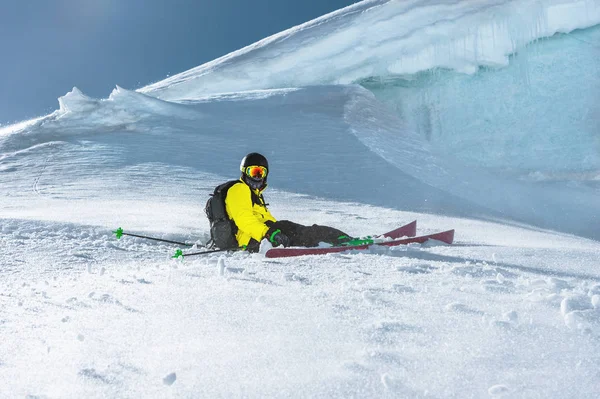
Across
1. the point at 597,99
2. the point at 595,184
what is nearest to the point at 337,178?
the point at 595,184

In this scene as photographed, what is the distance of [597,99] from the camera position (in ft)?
53.9

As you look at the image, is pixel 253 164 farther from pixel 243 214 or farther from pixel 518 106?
pixel 518 106

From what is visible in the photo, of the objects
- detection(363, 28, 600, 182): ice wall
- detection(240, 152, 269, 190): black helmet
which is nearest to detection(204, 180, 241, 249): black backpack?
detection(240, 152, 269, 190): black helmet

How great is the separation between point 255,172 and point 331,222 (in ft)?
5.91

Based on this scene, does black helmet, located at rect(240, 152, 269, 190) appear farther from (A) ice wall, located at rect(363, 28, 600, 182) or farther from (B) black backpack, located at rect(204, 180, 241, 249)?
(A) ice wall, located at rect(363, 28, 600, 182)

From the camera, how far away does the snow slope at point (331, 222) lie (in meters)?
1.90

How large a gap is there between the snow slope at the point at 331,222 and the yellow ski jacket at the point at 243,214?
11.5 inches

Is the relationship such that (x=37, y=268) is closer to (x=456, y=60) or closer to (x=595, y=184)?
(x=595, y=184)

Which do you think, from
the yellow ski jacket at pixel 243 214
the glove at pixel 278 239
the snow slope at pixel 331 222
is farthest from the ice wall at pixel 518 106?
the glove at pixel 278 239

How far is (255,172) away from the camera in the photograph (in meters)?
4.74

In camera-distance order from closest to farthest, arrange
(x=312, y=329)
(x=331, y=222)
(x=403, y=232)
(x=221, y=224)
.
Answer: (x=312, y=329), (x=221, y=224), (x=403, y=232), (x=331, y=222)

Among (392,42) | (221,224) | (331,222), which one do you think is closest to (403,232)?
(331,222)

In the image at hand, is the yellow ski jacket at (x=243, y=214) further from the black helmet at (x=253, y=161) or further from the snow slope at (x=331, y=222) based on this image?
the snow slope at (x=331, y=222)

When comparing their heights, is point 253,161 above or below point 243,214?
above
